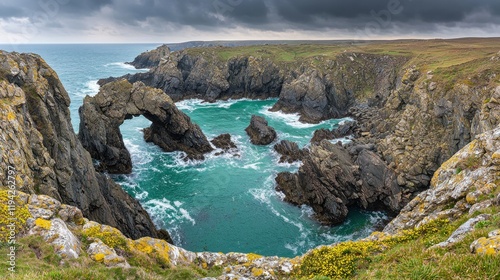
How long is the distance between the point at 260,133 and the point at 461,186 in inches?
2171

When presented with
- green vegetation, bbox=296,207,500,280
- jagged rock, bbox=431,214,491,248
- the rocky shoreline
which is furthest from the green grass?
the rocky shoreline

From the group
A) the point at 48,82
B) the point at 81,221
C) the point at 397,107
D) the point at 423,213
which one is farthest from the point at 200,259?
the point at 397,107

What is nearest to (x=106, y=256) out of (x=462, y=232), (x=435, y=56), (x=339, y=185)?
(x=462, y=232)

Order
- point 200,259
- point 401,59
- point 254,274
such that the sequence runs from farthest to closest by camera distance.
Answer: point 401,59, point 200,259, point 254,274

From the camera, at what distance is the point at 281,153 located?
63781 millimetres

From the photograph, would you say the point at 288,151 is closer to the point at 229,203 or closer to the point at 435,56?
the point at 229,203

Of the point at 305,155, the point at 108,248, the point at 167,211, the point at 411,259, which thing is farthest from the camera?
the point at 305,155

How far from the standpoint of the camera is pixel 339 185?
4609 centimetres

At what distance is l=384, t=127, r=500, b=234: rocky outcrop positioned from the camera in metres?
15.6

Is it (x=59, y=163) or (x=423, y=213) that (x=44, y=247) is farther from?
(x=423, y=213)

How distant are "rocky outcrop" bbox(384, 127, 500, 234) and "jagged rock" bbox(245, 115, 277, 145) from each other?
4956 cm

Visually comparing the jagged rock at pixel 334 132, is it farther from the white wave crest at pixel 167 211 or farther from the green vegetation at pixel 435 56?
the white wave crest at pixel 167 211

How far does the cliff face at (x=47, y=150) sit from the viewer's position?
2184cm

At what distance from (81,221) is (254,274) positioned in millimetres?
10787
